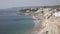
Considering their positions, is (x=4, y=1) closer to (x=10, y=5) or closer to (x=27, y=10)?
(x=10, y=5)

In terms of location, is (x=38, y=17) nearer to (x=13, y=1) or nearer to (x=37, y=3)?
(x=37, y=3)

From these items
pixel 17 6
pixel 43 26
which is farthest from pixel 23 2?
pixel 43 26

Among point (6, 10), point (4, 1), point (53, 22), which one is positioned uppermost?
point (4, 1)

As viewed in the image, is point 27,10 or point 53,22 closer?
point 53,22

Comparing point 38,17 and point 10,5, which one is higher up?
point 10,5
